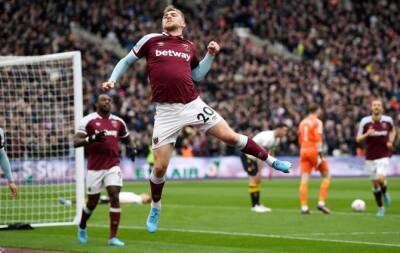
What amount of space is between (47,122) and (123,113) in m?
16.7

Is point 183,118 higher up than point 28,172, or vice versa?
point 183,118

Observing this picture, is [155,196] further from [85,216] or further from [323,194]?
[323,194]

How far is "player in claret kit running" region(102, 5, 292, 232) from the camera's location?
12.0 meters

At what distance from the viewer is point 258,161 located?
892 inches

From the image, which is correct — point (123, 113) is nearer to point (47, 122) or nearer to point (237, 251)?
point (47, 122)

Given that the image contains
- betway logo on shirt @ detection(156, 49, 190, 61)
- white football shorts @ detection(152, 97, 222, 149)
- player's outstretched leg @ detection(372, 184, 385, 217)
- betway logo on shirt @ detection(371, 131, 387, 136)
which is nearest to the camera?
white football shorts @ detection(152, 97, 222, 149)

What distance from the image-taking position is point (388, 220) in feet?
62.3

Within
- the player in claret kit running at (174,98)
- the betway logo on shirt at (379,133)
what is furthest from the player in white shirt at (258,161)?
the player in claret kit running at (174,98)

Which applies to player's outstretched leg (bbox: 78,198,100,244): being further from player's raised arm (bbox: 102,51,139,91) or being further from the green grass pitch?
player's raised arm (bbox: 102,51,139,91)

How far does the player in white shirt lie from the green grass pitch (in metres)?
0.34

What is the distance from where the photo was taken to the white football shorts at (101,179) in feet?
50.2

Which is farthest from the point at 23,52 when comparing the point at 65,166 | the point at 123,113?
the point at 65,166

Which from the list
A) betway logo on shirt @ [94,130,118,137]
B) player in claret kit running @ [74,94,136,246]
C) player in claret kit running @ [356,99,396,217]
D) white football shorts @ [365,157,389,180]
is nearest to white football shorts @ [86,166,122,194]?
player in claret kit running @ [74,94,136,246]

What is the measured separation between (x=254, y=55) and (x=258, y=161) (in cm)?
2368
